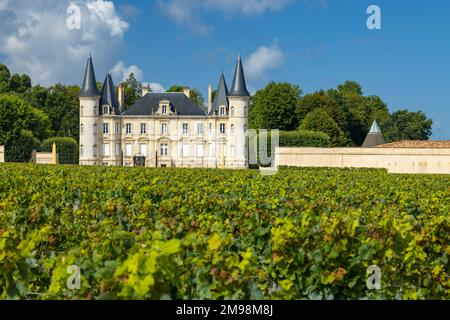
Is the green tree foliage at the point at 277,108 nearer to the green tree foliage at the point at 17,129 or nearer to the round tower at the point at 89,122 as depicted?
the round tower at the point at 89,122

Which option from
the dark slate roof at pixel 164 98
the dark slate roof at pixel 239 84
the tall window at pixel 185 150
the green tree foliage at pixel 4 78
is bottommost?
the tall window at pixel 185 150

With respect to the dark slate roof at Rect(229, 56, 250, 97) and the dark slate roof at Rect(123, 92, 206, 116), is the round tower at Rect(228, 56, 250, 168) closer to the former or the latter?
the dark slate roof at Rect(229, 56, 250, 97)

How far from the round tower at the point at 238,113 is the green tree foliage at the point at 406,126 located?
2584 centimetres

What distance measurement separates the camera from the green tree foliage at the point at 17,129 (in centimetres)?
6100

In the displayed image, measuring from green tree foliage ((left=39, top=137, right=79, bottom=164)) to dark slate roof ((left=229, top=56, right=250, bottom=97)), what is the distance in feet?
52.7

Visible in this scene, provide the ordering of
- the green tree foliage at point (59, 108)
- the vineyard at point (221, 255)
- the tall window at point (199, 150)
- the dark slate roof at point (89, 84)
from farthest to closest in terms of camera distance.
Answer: the green tree foliage at point (59, 108), the tall window at point (199, 150), the dark slate roof at point (89, 84), the vineyard at point (221, 255)

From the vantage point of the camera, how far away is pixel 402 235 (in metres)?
6.44

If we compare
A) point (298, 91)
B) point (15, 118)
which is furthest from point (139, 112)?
point (298, 91)

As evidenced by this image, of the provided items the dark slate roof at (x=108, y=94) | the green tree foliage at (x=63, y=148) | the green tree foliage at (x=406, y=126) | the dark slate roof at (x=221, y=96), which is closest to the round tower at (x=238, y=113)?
the dark slate roof at (x=221, y=96)

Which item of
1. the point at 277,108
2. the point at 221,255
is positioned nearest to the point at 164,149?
the point at 277,108

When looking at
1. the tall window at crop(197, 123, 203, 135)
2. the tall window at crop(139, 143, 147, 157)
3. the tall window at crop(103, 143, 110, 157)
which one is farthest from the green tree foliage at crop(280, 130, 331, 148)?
the tall window at crop(103, 143, 110, 157)

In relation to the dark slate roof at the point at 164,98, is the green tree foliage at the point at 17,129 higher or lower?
lower

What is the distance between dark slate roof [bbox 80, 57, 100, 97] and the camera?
2490 inches
